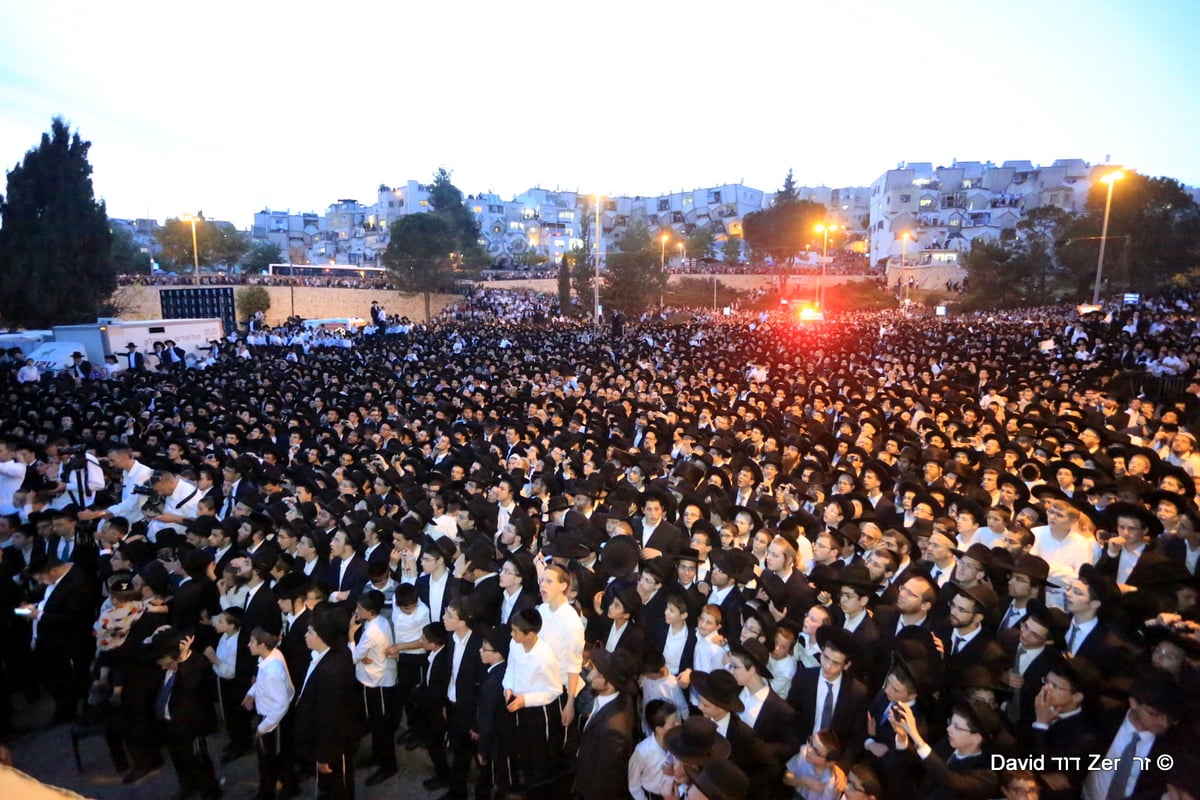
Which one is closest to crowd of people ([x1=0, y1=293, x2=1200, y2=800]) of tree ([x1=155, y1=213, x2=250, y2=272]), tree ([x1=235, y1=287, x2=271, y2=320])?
tree ([x1=235, y1=287, x2=271, y2=320])

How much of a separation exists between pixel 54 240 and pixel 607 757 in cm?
3391

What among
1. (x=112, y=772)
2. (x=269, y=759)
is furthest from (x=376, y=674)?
(x=112, y=772)

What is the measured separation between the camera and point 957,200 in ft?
213

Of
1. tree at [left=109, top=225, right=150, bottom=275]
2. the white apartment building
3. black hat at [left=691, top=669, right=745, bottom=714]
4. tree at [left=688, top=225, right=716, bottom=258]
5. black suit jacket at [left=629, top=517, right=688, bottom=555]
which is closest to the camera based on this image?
black hat at [left=691, top=669, right=745, bottom=714]

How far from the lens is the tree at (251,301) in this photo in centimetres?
4131

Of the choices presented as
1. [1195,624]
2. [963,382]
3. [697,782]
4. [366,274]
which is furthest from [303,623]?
[366,274]

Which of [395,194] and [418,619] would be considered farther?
[395,194]

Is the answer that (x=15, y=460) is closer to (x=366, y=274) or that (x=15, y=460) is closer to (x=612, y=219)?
(x=366, y=274)

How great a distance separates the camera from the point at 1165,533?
5.48 m

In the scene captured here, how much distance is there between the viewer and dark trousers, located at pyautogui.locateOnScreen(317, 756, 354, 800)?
169 inches

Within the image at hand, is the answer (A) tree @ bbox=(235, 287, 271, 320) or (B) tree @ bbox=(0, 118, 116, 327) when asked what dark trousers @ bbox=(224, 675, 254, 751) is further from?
(A) tree @ bbox=(235, 287, 271, 320)

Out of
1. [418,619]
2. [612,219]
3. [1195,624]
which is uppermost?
[612,219]

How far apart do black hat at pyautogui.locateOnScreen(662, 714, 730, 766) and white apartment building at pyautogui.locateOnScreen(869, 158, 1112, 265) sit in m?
60.7

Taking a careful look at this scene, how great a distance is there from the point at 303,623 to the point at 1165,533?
644cm
